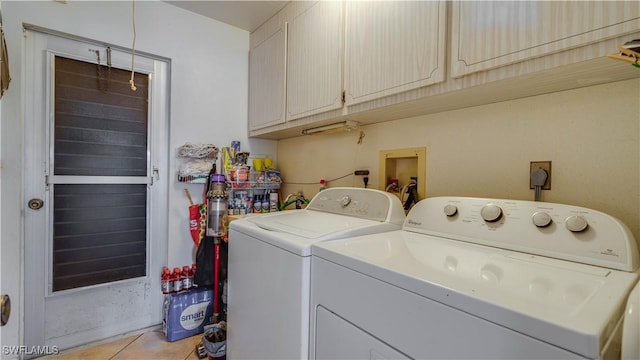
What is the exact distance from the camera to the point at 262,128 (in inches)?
88.4

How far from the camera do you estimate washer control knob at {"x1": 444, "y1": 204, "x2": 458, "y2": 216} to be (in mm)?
1103

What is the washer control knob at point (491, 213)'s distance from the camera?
99cm

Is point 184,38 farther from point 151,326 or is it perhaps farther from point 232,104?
point 151,326

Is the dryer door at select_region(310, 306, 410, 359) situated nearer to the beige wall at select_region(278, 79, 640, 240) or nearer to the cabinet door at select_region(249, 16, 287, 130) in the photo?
the beige wall at select_region(278, 79, 640, 240)

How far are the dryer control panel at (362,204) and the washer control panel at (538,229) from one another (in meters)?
0.16

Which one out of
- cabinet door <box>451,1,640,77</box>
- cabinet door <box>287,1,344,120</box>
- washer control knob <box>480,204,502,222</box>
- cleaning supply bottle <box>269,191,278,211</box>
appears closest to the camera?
cabinet door <box>451,1,640,77</box>

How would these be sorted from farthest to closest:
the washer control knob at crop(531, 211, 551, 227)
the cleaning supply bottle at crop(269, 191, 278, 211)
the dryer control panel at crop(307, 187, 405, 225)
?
the cleaning supply bottle at crop(269, 191, 278, 211), the dryer control panel at crop(307, 187, 405, 225), the washer control knob at crop(531, 211, 551, 227)

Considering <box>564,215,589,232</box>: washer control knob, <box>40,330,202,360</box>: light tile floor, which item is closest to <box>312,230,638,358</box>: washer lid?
<box>564,215,589,232</box>: washer control knob

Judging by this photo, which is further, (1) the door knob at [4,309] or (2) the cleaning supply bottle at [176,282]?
(2) the cleaning supply bottle at [176,282]

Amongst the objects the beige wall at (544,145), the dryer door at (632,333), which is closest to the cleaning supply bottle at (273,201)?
the beige wall at (544,145)

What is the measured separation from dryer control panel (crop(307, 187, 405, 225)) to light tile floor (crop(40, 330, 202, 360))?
1287 mm

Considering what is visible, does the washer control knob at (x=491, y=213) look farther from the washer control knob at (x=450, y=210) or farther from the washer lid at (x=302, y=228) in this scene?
the washer lid at (x=302, y=228)

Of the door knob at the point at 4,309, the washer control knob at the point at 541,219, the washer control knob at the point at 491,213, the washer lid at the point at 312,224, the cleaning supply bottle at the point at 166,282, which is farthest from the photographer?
the cleaning supply bottle at the point at 166,282

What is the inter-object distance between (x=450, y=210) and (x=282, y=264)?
2.27ft
